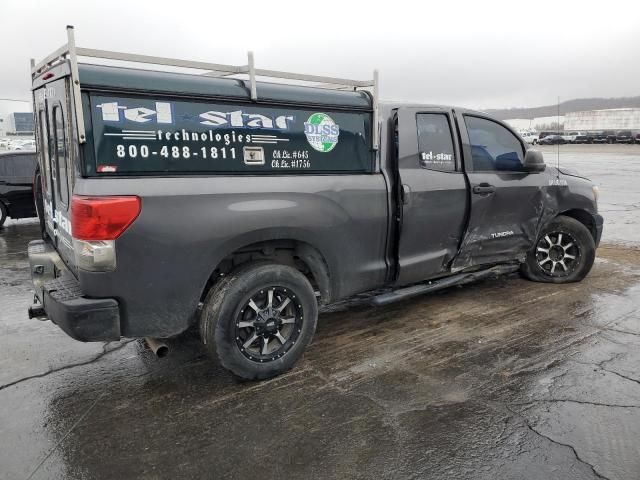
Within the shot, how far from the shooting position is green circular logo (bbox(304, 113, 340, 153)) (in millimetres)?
3711

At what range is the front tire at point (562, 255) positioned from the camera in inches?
224

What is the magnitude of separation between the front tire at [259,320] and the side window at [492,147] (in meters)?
2.27

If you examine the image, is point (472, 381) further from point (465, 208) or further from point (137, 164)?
point (137, 164)

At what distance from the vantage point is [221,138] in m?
3.32

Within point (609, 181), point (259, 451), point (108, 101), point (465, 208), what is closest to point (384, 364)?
point (259, 451)

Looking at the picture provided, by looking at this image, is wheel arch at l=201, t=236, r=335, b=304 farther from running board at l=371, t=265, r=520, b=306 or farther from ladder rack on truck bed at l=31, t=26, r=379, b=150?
ladder rack on truck bed at l=31, t=26, r=379, b=150

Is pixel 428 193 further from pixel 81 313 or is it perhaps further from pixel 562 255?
pixel 81 313

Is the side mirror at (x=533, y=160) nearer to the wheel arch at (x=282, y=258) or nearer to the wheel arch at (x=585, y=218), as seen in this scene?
the wheel arch at (x=585, y=218)

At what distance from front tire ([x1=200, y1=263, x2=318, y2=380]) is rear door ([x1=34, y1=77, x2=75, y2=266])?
1.05 metres

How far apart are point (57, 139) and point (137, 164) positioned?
3.09 ft

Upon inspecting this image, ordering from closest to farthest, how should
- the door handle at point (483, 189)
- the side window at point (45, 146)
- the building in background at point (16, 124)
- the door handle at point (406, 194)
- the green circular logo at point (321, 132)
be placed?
the green circular logo at point (321, 132) → the side window at point (45, 146) → the door handle at point (406, 194) → the door handle at point (483, 189) → the building in background at point (16, 124)

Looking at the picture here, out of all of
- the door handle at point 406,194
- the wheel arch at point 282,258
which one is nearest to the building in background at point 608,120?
the door handle at point 406,194

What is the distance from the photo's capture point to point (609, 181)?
1852 cm

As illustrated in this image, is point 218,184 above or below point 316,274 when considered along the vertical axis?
above
